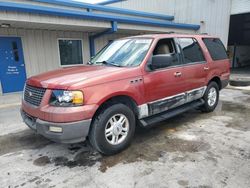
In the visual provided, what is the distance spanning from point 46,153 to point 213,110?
435 centimetres

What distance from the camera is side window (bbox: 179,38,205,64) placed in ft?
14.9

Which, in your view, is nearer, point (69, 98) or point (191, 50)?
point (69, 98)

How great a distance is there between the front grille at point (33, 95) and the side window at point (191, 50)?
9.67 feet

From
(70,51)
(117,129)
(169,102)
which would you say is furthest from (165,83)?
(70,51)

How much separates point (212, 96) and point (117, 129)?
10.7ft

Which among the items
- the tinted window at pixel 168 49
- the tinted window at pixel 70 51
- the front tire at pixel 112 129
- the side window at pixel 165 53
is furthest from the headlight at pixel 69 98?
the tinted window at pixel 70 51

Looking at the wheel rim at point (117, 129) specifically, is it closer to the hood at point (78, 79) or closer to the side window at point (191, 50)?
the hood at point (78, 79)

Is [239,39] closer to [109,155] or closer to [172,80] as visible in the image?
[172,80]

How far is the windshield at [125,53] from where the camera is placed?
3.76m

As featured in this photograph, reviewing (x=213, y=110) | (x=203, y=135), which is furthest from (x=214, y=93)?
(x=203, y=135)

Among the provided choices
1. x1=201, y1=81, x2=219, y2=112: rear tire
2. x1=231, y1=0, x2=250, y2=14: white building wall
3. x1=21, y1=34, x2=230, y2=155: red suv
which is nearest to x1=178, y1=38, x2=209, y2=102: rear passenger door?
x1=21, y1=34, x2=230, y2=155: red suv

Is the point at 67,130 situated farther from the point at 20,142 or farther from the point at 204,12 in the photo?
the point at 204,12

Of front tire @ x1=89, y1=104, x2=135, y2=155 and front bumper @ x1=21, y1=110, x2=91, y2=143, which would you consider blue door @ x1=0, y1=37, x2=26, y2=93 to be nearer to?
front bumper @ x1=21, y1=110, x2=91, y2=143

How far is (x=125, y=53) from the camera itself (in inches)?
156
